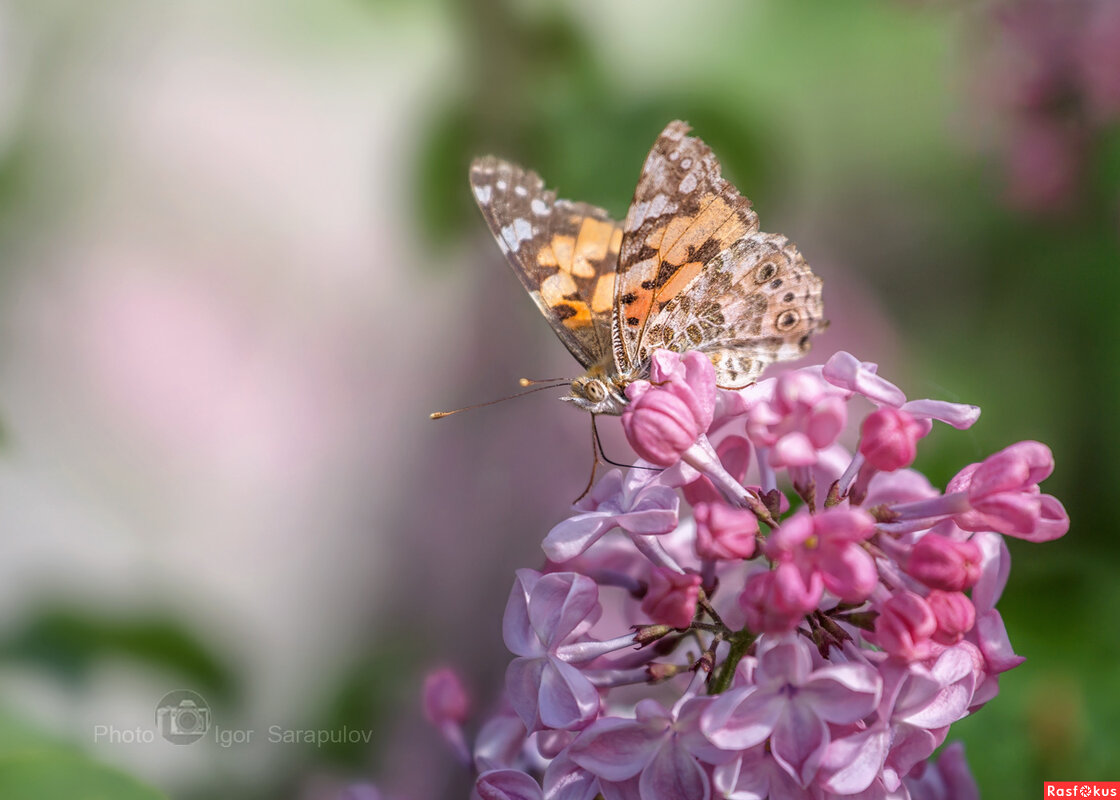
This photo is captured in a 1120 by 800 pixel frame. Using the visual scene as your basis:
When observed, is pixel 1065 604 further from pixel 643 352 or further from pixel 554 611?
pixel 554 611

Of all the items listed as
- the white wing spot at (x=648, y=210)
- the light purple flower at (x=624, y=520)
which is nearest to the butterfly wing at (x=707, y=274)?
the white wing spot at (x=648, y=210)

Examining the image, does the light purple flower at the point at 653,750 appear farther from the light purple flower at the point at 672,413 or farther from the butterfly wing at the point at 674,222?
the butterfly wing at the point at 674,222

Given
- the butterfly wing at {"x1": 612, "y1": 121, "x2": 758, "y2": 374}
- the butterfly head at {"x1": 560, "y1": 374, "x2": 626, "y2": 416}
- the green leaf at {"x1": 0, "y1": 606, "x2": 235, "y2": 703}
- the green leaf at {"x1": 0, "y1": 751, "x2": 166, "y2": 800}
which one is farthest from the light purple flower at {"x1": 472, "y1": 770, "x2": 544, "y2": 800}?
the green leaf at {"x1": 0, "y1": 606, "x2": 235, "y2": 703}

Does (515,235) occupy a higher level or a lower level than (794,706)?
higher

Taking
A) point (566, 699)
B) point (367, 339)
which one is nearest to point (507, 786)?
point (566, 699)

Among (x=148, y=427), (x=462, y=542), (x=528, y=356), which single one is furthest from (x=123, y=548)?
(x=528, y=356)

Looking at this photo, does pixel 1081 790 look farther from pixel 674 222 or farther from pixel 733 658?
pixel 674 222

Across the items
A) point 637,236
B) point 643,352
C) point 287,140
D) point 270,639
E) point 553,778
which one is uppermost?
point 287,140
